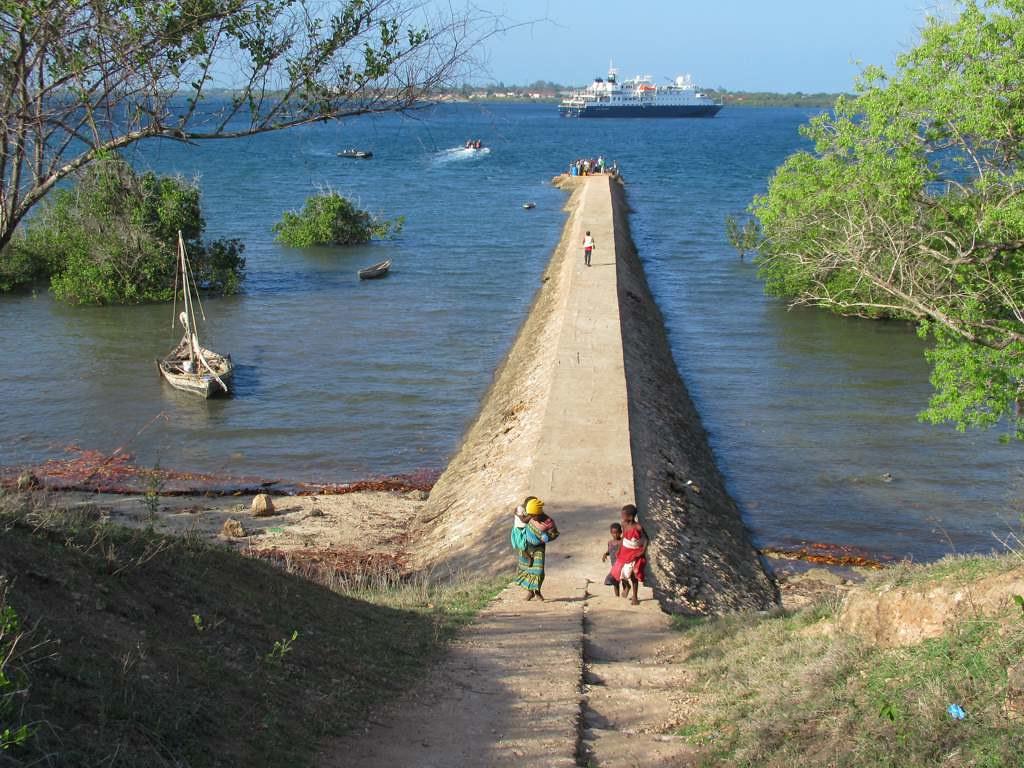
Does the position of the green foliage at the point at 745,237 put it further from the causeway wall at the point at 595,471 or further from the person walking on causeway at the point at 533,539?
the person walking on causeway at the point at 533,539

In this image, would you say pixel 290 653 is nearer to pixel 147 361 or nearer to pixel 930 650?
pixel 930 650

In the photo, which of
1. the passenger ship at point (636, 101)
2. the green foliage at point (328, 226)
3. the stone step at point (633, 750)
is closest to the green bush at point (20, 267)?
the green foliage at point (328, 226)

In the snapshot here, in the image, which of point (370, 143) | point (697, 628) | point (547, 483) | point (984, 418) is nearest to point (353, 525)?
point (547, 483)

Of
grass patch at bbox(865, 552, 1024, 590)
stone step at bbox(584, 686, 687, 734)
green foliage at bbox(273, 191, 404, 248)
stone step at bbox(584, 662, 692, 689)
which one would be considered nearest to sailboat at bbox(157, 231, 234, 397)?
stone step at bbox(584, 662, 692, 689)

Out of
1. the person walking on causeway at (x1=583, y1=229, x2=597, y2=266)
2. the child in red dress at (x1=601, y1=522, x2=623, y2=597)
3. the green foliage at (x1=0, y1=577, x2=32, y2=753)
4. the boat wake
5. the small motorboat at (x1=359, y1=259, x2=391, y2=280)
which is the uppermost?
the boat wake

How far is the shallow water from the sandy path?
3.97 meters

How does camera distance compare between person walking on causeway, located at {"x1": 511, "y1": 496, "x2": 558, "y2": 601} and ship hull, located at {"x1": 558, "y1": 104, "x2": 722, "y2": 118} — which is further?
ship hull, located at {"x1": 558, "y1": 104, "x2": 722, "y2": 118}

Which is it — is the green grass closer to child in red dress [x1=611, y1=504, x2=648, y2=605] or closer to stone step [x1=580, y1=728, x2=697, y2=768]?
stone step [x1=580, y1=728, x2=697, y2=768]

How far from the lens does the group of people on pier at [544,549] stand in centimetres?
1088

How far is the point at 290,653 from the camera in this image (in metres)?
7.41

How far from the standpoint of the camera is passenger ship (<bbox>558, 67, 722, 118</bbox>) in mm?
180625

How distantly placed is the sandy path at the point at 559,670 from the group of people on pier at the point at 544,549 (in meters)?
0.20

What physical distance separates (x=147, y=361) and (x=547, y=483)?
1706 cm

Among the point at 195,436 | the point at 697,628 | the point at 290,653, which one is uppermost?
the point at 290,653
